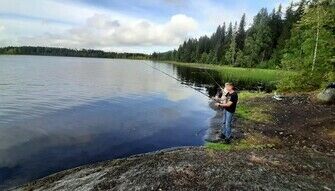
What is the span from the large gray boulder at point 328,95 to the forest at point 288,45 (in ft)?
16.3

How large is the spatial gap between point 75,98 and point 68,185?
2968 cm

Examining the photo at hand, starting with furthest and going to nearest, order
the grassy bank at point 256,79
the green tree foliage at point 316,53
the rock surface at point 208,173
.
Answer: the grassy bank at point 256,79
the green tree foliage at point 316,53
the rock surface at point 208,173

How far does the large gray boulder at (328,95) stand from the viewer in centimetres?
2980

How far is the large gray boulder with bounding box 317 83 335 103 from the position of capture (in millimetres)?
29797

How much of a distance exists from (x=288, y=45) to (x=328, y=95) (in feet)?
176

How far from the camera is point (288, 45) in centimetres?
8069

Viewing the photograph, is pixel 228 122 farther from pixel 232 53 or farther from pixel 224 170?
pixel 232 53

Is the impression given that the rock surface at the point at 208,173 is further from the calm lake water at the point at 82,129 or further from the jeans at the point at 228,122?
the jeans at the point at 228,122

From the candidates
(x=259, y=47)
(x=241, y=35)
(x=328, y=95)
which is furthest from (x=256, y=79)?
(x=241, y=35)

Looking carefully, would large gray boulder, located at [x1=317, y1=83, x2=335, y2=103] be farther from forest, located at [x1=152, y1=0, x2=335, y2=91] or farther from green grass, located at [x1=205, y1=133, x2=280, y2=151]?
green grass, located at [x1=205, y1=133, x2=280, y2=151]

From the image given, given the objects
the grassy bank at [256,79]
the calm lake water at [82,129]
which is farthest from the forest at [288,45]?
the calm lake water at [82,129]

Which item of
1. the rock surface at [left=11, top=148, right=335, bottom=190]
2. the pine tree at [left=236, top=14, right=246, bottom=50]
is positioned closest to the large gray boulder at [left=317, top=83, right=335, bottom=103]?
the rock surface at [left=11, top=148, right=335, bottom=190]

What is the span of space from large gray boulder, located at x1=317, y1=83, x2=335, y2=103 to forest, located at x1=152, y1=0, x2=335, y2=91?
4963 mm

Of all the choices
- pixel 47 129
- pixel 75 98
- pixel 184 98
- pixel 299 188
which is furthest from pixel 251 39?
pixel 299 188
